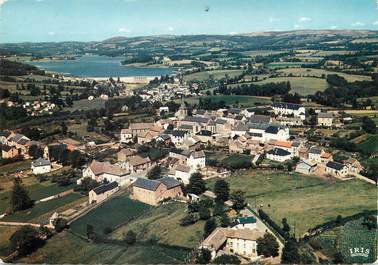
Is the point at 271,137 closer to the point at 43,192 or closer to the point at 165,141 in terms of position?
the point at 165,141

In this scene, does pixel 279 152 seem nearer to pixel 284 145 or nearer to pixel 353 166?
pixel 284 145

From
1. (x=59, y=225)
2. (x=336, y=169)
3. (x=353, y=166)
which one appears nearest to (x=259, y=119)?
(x=336, y=169)

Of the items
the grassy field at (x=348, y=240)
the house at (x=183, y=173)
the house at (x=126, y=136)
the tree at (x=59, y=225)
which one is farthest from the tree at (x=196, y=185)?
the house at (x=126, y=136)

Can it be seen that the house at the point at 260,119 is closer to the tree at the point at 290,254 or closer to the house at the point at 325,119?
the house at the point at 325,119

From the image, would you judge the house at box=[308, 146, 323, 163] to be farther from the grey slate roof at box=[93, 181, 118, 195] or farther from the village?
the grey slate roof at box=[93, 181, 118, 195]

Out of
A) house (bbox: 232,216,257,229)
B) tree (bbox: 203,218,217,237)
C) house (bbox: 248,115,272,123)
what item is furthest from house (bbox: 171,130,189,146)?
tree (bbox: 203,218,217,237)

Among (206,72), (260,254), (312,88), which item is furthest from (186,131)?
(206,72)
